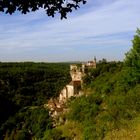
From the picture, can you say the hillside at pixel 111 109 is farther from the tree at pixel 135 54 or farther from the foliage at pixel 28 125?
the foliage at pixel 28 125

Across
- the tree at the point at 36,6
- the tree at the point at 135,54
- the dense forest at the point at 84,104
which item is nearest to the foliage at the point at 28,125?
the dense forest at the point at 84,104

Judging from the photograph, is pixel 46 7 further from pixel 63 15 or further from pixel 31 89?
pixel 31 89

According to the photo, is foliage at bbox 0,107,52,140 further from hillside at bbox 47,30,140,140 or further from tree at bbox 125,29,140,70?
tree at bbox 125,29,140,70

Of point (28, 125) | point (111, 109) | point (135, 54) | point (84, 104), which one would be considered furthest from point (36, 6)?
point (28, 125)

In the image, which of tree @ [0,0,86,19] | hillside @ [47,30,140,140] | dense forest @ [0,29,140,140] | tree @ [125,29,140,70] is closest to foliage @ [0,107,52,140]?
dense forest @ [0,29,140,140]

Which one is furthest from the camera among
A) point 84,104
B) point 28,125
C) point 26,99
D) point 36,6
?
point 26,99

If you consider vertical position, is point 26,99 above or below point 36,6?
below

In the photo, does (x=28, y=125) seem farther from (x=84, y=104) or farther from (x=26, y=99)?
(x=26, y=99)

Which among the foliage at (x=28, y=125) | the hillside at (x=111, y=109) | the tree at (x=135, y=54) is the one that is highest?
the tree at (x=135, y=54)

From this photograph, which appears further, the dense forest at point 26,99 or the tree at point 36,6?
the dense forest at point 26,99

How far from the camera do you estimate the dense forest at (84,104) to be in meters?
16.8

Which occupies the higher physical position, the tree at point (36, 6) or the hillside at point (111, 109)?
the tree at point (36, 6)

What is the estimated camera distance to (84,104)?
34594 millimetres

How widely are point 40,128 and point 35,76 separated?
201 feet
